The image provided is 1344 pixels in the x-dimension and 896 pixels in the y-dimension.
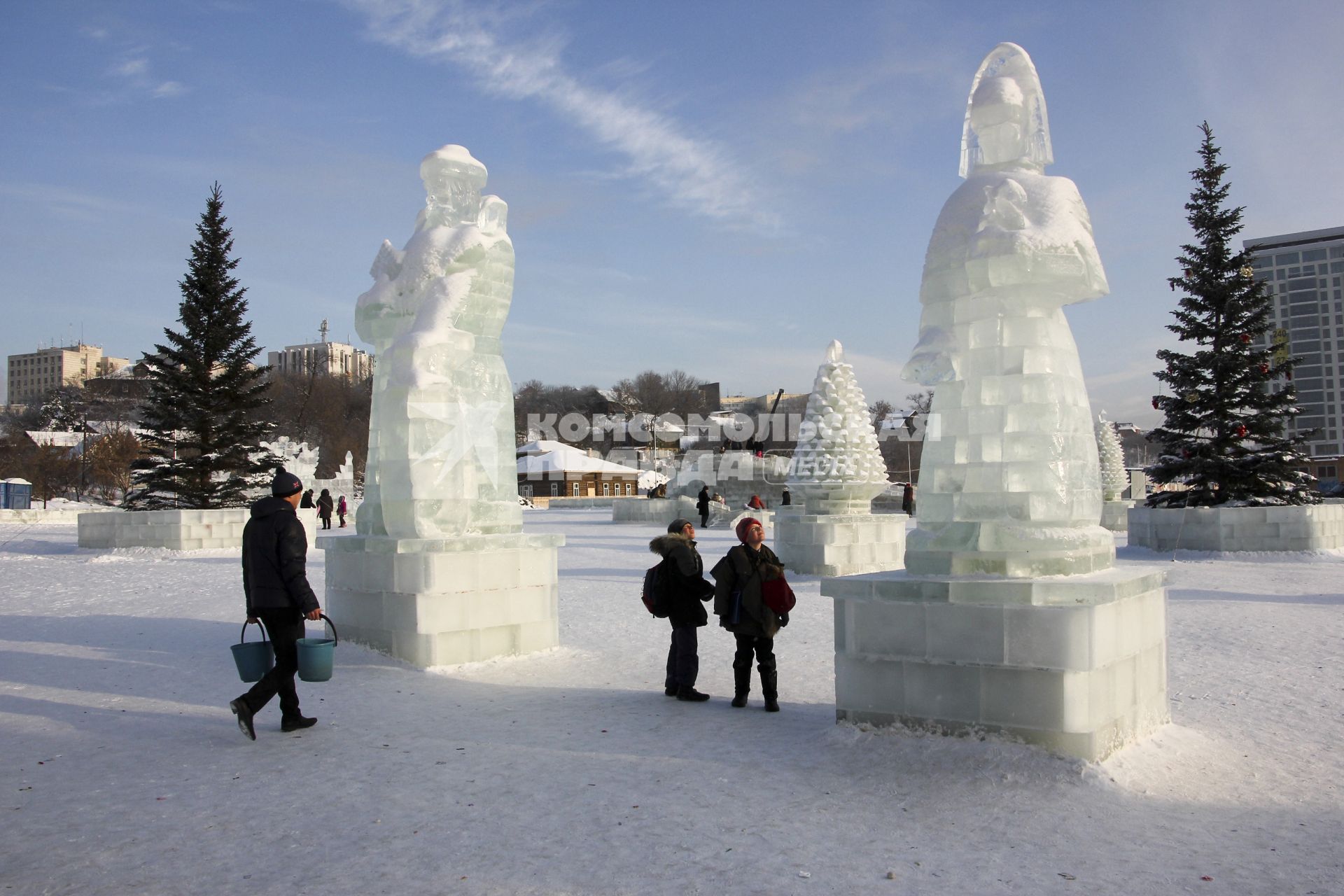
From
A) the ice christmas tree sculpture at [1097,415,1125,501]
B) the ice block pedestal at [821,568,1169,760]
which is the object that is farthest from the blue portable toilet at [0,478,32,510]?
the ice christmas tree sculpture at [1097,415,1125,501]

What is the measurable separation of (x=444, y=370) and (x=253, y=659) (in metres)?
3.35

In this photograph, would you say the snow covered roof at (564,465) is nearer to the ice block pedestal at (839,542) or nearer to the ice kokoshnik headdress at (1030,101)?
the ice block pedestal at (839,542)

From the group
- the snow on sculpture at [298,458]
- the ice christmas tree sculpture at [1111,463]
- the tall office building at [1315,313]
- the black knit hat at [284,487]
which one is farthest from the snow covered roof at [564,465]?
the black knit hat at [284,487]

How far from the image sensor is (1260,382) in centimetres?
1911

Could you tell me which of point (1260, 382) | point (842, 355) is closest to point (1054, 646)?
point (842, 355)

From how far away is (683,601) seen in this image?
6.45 metres

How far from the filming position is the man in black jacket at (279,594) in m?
5.33

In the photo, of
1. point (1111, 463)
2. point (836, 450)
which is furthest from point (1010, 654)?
point (1111, 463)

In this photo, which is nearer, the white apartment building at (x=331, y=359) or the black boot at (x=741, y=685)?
the black boot at (x=741, y=685)

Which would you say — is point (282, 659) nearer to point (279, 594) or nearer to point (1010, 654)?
point (279, 594)

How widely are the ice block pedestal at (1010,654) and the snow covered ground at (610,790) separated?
148 millimetres

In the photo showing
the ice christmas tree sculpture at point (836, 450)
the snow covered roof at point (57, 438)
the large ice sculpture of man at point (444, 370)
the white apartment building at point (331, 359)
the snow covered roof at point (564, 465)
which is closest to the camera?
the large ice sculpture of man at point (444, 370)

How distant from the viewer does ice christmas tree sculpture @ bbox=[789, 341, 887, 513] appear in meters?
15.0

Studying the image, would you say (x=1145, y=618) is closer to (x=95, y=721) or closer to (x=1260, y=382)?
(x=95, y=721)
